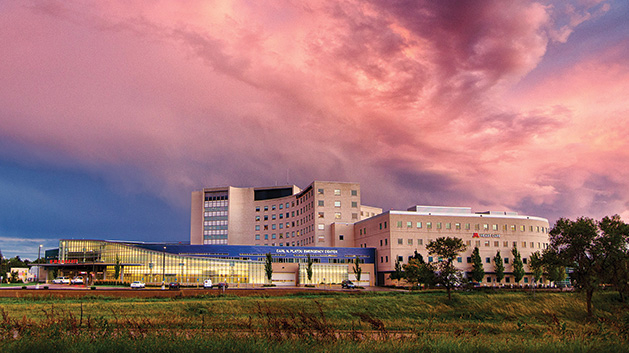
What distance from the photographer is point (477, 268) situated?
331 ft

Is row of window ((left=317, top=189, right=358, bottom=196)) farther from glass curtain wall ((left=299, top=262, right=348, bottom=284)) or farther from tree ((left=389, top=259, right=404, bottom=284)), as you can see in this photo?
tree ((left=389, top=259, right=404, bottom=284))

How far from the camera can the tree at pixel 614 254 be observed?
152 feet

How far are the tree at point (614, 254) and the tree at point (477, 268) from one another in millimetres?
52382

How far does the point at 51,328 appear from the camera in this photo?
15.6 meters

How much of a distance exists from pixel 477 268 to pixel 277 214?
228 feet

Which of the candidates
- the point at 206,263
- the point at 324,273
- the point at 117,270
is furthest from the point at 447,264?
the point at 117,270

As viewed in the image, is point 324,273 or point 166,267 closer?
point 166,267

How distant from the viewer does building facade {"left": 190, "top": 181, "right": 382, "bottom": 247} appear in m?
126

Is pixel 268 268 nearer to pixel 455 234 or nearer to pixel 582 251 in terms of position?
pixel 455 234

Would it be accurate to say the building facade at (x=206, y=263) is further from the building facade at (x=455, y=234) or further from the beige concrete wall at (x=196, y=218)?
the beige concrete wall at (x=196, y=218)

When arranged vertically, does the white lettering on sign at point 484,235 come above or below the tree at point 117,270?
above

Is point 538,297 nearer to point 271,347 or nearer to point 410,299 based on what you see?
point 410,299

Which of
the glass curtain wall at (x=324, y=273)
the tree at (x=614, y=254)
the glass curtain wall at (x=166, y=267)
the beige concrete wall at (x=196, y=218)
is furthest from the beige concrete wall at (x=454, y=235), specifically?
the beige concrete wall at (x=196, y=218)

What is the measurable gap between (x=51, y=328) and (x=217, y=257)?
309ft
